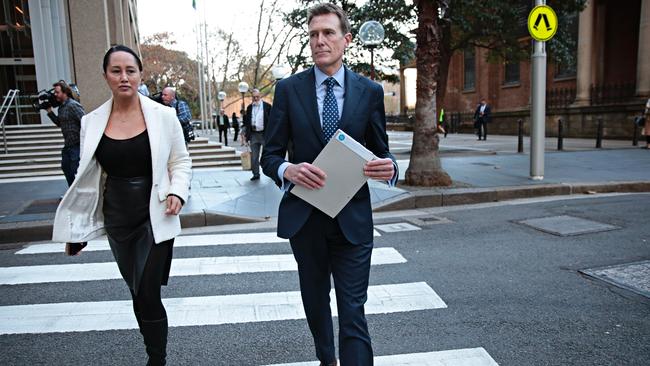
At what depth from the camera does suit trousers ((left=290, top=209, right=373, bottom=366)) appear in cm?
258

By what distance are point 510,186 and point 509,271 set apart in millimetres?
4940

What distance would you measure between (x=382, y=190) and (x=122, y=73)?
7.18 m

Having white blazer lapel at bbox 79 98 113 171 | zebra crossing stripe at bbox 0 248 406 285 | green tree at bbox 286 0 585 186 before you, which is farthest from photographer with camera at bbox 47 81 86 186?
green tree at bbox 286 0 585 186

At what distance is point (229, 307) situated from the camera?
4324 mm

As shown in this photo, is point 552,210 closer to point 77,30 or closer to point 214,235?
point 214,235

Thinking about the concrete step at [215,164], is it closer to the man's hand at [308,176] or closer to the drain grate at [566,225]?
the drain grate at [566,225]

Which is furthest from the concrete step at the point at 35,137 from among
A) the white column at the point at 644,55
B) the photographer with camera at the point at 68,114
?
the white column at the point at 644,55

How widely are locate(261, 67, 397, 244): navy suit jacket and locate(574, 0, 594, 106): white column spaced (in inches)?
1023

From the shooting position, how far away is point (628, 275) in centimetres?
481

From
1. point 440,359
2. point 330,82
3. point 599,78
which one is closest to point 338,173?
point 330,82

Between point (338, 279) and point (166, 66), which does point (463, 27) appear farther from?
point (166, 66)

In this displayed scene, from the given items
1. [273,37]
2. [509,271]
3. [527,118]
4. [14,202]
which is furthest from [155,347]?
[273,37]

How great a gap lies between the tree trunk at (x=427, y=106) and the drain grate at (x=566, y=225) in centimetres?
275

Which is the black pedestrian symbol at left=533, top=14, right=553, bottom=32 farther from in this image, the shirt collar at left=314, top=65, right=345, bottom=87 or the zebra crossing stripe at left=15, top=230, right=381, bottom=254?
the shirt collar at left=314, top=65, right=345, bottom=87
